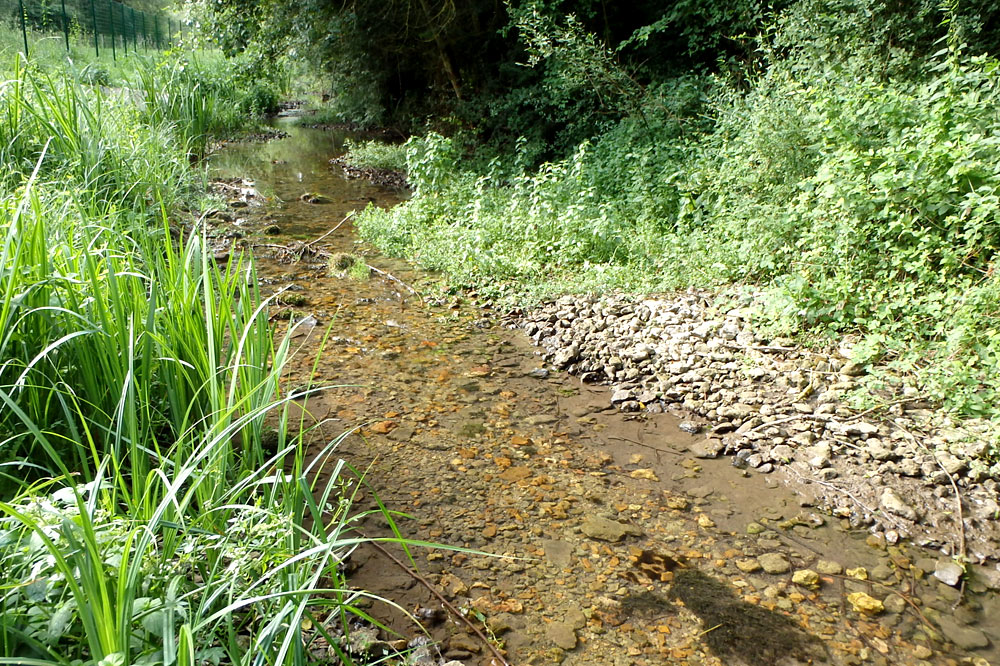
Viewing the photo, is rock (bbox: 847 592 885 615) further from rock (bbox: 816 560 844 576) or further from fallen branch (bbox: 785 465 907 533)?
fallen branch (bbox: 785 465 907 533)

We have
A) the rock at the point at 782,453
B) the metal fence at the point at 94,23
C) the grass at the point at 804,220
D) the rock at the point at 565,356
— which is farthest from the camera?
the metal fence at the point at 94,23

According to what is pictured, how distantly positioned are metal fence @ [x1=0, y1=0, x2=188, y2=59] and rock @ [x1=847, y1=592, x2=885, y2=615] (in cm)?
1120

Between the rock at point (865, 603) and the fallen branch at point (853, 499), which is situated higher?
the fallen branch at point (853, 499)

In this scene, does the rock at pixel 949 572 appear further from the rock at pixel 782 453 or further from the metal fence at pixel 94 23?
the metal fence at pixel 94 23

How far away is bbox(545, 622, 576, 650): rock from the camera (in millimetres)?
2412

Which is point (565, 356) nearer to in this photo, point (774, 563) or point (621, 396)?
point (621, 396)

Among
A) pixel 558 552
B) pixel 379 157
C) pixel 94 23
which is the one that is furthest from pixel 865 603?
pixel 94 23

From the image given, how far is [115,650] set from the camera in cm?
139

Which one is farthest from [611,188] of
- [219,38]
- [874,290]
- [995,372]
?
[219,38]

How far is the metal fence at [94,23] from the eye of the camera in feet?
45.2

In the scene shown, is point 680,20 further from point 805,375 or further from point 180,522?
point 180,522

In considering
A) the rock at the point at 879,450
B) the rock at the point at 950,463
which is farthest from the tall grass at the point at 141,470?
the rock at the point at 950,463

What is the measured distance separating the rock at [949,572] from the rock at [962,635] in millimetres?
231

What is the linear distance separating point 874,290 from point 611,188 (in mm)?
3881
